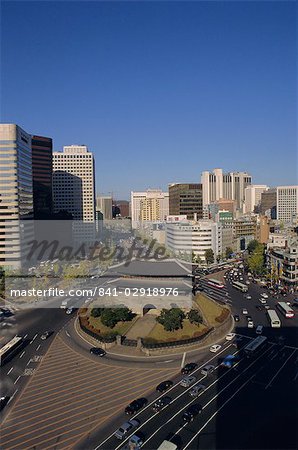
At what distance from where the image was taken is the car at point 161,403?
14.3 metres

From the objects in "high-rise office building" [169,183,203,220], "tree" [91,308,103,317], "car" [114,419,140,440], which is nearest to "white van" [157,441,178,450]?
"car" [114,419,140,440]

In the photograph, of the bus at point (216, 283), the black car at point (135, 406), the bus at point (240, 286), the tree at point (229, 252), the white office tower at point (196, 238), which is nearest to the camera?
the black car at point (135, 406)

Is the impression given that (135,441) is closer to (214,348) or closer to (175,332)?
(214,348)

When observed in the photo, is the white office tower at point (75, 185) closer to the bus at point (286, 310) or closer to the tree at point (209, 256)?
the tree at point (209, 256)

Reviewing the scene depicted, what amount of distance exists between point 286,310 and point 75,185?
53.7 m

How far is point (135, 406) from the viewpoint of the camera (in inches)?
566

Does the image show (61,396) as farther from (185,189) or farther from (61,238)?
(185,189)

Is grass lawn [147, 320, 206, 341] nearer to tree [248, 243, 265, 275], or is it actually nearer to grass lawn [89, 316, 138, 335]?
grass lawn [89, 316, 138, 335]

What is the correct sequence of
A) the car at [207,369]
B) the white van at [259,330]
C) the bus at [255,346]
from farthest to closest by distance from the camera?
the white van at [259,330]
the bus at [255,346]
the car at [207,369]

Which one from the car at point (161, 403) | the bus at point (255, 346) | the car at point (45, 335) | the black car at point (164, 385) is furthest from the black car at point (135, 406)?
the car at point (45, 335)

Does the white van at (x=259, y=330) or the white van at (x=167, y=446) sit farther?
the white van at (x=259, y=330)

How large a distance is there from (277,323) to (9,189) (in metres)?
30.9

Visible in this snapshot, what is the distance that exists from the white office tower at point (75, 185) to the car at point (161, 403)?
56.5m

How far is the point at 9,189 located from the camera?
40375 millimetres
